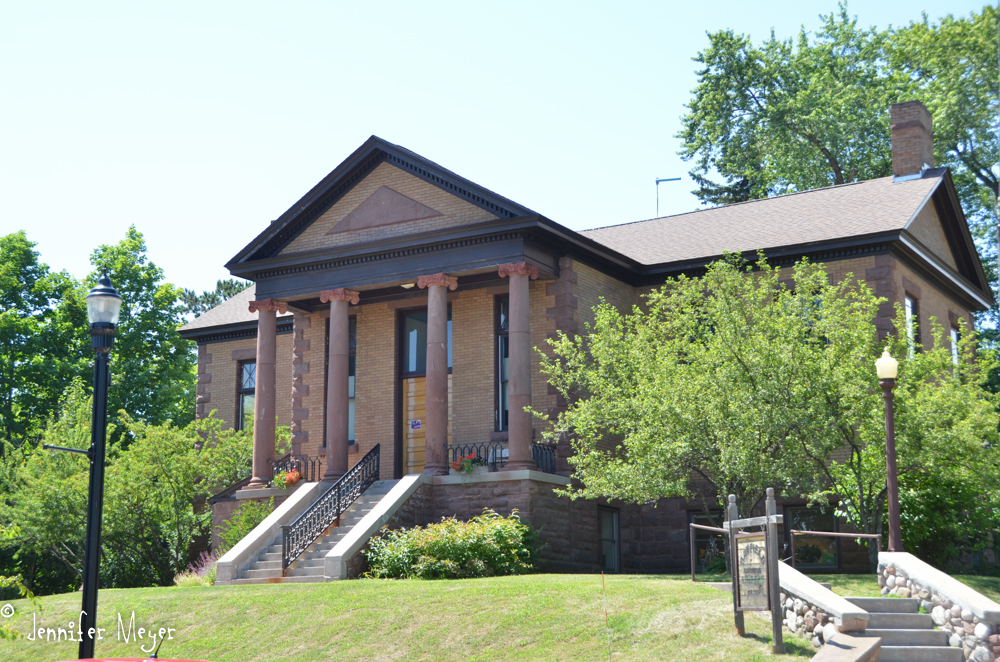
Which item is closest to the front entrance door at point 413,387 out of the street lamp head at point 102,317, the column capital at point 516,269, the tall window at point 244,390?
the column capital at point 516,269

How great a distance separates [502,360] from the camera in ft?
84.5

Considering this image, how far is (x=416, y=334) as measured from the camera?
27375 millimetres

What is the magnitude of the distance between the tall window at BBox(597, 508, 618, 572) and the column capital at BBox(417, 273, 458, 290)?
5935 mm

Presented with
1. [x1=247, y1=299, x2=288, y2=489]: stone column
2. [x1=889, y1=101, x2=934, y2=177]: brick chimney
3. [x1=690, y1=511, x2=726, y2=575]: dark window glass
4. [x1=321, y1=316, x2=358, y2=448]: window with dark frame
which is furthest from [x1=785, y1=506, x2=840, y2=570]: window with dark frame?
[x1=247, y1=299, x2=288, y2=489]: stone column

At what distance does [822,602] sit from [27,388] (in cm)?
3540

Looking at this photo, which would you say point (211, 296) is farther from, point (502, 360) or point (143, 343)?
point (502, 360)

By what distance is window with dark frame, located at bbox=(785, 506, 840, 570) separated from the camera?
23422 mm

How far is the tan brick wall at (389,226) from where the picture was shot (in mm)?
24609

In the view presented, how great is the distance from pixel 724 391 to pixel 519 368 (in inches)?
207

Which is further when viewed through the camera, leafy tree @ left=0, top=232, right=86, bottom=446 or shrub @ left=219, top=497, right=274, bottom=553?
leafy tree @ left=0, top=232, right=86, bottom=446

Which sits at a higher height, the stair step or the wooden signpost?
the wooden signpost

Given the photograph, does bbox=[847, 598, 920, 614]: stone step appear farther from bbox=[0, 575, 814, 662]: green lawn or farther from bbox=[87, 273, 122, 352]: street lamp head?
bbox=[87, 273, 122, 352]: street lamp head

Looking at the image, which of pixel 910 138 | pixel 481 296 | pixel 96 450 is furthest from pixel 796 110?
pixel 96 450
